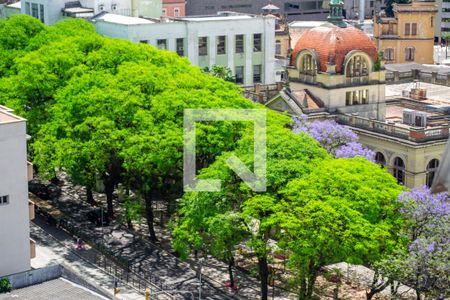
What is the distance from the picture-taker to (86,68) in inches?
3282

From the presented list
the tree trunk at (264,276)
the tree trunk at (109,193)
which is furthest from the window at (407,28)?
the tree trunk at (264,276)

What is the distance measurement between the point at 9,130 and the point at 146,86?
17996mm

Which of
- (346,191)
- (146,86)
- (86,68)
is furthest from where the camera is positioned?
(86,68)

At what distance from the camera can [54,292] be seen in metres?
59.4

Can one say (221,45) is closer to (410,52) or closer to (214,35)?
(214,35)

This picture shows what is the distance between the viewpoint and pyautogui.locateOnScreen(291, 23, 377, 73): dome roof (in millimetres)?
86062

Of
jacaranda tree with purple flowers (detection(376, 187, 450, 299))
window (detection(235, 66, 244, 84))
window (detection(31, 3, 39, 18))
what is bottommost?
jacaranda tree with purple flowers (detection(376, 187, 450, 299))

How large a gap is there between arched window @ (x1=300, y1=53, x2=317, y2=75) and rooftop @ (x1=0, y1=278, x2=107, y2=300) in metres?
37.2

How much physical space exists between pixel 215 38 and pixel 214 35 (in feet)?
1.36

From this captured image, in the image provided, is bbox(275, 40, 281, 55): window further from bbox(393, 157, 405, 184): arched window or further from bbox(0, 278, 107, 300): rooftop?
bbox(0, 278, 107, 300): rooftop

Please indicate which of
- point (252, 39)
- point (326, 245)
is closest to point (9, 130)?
point (326, 245)

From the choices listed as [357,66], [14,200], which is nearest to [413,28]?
[357,66]

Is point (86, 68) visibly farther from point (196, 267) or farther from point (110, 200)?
point (196, 267)

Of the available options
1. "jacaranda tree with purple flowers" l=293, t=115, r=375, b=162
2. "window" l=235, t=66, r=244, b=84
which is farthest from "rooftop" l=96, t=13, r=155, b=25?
"jacaranda tree with purple flowers" l=293, t=115, r=375, b=162
